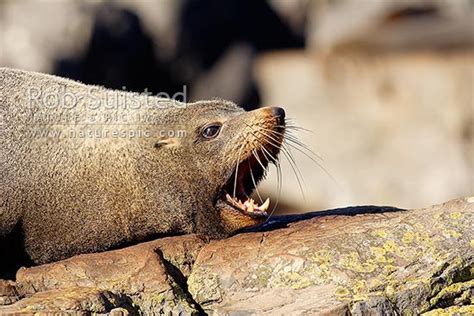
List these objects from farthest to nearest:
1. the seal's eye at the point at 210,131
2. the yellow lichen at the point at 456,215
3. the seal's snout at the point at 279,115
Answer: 1. the seal's eye at the point at 210,131
2. the seal's snout at the point at 279,115
3. the yellow lichen at the point at 456,215

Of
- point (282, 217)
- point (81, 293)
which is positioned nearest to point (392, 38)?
point (282, 217)

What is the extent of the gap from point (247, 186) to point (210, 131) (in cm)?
54

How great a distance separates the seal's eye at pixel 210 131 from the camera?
26.7 ft

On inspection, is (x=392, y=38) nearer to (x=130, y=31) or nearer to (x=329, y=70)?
(x=329, y=70)

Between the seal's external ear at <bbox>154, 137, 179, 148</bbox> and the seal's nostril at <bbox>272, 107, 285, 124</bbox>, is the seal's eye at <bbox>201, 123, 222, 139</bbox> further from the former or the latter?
the seal's nostril at <bbox>272, 107, 285, 124</bbox>

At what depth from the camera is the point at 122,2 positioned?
2609 centimetres

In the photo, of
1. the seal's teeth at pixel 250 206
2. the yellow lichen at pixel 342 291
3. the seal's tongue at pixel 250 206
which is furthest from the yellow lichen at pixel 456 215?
the seal's teeth at pixel 250 206

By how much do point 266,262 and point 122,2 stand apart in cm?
1949

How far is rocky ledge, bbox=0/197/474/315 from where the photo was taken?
6.95 meters

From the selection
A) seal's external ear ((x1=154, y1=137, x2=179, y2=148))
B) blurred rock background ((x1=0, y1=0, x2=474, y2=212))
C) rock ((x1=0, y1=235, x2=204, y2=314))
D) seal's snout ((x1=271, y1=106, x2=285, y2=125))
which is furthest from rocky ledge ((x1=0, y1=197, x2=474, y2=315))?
blurred rock background ((x1=0, y1=0, x2=474, y2=212))

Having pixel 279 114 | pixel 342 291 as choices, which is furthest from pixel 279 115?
pixel 342 291

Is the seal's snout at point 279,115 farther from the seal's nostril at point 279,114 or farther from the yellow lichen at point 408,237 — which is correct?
the yellow lichen at point 408,237

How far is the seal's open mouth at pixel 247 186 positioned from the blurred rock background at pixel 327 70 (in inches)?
481

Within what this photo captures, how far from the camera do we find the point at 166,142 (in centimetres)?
816
